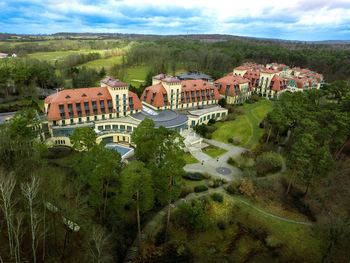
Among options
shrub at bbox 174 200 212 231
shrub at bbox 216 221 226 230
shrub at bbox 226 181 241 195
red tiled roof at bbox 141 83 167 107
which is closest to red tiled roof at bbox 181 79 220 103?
red tiled roof at bbox 141 83 167 107

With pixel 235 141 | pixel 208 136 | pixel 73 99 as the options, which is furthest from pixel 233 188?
pixel 73 99

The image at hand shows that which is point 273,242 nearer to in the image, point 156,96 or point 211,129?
point 211,129

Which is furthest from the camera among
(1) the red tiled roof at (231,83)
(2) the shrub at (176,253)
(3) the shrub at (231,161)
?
(1) the red tiled roof at (231,83)

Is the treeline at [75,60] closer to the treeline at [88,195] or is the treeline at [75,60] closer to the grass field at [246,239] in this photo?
the treeline at [88,195]

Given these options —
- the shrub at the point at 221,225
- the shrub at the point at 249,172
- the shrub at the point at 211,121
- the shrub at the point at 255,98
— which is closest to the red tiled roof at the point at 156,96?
the shrub at the point at 211,121

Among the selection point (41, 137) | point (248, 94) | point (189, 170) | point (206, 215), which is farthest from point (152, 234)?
point (248, 94)

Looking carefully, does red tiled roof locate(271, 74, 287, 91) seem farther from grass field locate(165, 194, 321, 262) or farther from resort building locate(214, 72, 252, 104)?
grass field locate(165, 194, 321, 262)
